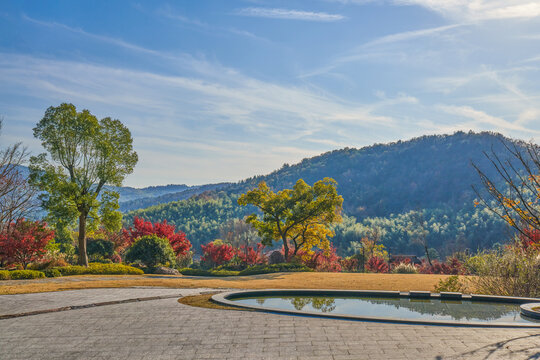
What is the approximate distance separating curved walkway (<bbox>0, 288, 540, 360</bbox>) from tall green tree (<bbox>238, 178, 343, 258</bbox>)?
66.3 ft

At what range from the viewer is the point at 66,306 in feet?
29.5

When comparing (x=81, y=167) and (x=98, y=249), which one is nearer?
(x=81, y=167)

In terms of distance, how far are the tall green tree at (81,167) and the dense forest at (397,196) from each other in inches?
2409

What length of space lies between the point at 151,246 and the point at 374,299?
17.7 m

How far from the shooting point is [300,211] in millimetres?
28203

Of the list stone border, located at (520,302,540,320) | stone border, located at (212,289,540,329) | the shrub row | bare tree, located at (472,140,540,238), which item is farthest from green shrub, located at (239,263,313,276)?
stone border, located at (520,302,540,320)

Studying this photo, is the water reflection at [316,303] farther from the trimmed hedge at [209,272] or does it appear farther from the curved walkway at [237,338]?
the trimmed hedge at [209,272]

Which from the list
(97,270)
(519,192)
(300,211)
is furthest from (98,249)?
(519,192)

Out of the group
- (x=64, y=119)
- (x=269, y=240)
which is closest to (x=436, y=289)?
(x=269, y=240)

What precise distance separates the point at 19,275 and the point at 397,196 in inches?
4544

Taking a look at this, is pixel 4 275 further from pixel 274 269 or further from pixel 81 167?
pixel 274 269

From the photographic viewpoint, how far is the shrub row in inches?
653

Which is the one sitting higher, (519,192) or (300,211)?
(300,211)

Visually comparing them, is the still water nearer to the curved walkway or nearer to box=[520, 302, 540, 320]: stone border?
box=[520, 302, 540, 320]: stone border
